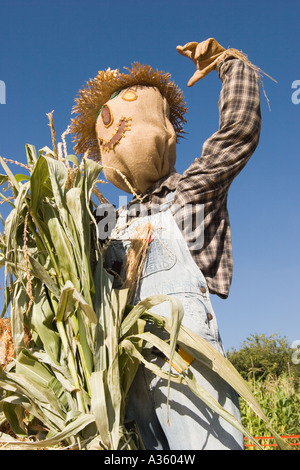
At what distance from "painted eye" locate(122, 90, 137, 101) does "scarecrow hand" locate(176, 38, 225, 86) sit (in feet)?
0.99

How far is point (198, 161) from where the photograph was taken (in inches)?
67.8

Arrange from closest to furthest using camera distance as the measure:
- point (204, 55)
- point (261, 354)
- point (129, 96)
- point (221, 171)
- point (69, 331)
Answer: point (69, 331) → point (221, 171) → point (204, 55) → point (129, 96) → point (261, 354)

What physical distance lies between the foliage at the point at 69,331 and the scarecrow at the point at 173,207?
0.11 m

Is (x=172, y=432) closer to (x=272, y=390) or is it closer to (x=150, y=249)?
(x=150, y=249)

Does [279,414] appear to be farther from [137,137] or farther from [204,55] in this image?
[204,55]

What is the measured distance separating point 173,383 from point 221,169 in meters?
0.72

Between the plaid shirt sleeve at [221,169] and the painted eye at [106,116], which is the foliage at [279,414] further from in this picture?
the painted eye at [106,116]

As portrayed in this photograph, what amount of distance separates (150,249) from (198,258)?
17 centimetres

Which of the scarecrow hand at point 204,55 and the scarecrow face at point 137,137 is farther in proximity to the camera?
the scarecrow face at point 137,137

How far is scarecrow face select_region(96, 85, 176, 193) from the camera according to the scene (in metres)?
2.04

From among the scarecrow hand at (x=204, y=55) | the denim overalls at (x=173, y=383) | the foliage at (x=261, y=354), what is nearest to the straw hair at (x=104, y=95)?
the scarecrow hand at (x=204, y=55)

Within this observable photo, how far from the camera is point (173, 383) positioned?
4.66 feet

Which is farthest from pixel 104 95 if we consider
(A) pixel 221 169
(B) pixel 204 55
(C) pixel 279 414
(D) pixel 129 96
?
(C) pixel 279 414

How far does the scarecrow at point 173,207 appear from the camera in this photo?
1.42m
